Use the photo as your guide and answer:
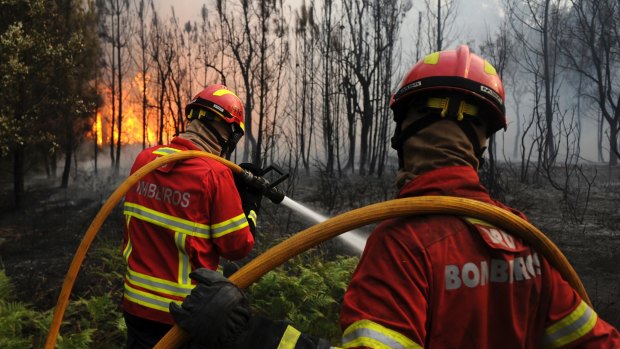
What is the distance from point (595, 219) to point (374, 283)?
1161cm

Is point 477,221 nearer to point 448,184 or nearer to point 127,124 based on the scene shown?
point 448,184

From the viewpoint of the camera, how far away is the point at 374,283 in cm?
116

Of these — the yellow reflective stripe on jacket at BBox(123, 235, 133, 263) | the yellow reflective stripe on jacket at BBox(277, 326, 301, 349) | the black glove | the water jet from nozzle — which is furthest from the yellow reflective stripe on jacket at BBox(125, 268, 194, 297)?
the yellow reflective stripe on jacket at BBox(277, 326, 301, 349)

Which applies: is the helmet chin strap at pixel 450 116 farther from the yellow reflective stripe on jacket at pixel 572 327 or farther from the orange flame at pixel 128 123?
the orange flame at pixel 128 123

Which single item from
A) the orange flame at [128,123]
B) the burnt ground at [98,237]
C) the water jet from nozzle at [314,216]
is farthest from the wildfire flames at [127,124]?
the water jet from nozzle at [314,216]

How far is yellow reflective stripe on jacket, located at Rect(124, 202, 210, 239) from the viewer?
2.67 meters

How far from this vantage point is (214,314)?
120 cm

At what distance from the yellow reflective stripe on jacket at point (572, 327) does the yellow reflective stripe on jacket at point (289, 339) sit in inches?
33.3

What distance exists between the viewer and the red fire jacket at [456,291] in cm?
113

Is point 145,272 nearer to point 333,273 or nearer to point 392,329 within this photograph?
point 392,329

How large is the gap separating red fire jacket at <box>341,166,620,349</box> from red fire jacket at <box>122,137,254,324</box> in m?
1.62

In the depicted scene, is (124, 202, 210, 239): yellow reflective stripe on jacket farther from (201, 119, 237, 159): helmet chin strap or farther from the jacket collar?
the jacket collar

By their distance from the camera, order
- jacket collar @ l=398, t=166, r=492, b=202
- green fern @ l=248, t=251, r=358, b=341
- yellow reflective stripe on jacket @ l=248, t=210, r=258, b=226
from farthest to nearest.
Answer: green fern @ l=248, t=251, r=358, b=341 → yellow reflective stripe on jacket @ l=248, t=210, r=258, b=226 → jacket collar @ l=398, t=166, r=492, b=202

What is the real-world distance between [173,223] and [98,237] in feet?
28.8
